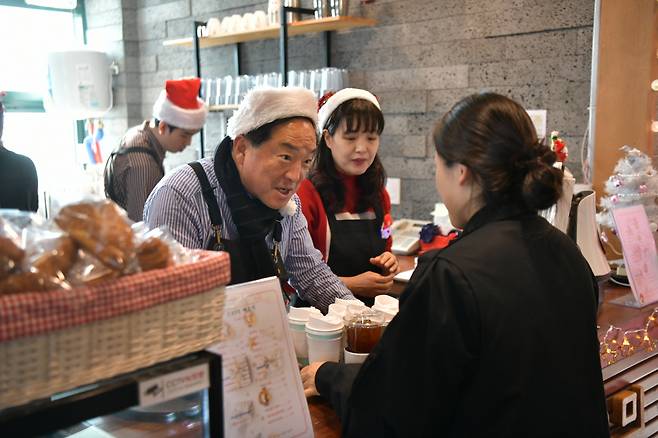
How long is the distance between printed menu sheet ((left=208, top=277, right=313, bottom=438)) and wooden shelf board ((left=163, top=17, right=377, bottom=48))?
3092mm

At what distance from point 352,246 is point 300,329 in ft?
3.05

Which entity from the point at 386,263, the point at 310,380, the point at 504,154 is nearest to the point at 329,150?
the point at 386,263

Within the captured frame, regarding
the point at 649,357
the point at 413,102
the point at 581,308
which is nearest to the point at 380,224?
the point at 649,357

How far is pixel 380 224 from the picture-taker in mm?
2545

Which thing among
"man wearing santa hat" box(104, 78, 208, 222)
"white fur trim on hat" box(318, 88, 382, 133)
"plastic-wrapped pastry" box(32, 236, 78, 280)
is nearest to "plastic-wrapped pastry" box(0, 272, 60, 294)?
"plastic-wrapped pastry" box(32, 236, 78, 280)

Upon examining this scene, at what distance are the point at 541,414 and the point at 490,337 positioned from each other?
0.63 ft

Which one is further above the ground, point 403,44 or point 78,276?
point 403,44

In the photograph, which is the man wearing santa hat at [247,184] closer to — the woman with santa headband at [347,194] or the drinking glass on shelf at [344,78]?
the woman with santa headband at [347,194]

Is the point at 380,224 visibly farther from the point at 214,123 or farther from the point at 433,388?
the point at 214,123

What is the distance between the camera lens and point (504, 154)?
46.9 inches

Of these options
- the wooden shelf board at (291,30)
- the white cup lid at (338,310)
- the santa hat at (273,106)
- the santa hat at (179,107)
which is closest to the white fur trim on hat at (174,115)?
the santa hat at (179,107)

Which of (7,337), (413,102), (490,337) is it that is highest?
(413,102)

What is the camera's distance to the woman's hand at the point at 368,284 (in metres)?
2.32

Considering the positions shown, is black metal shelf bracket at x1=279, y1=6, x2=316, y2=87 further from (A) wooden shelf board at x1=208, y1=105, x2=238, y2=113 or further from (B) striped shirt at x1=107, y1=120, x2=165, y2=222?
(B) striped shirt at x1=107, y1=120, x2=165, y2=222
